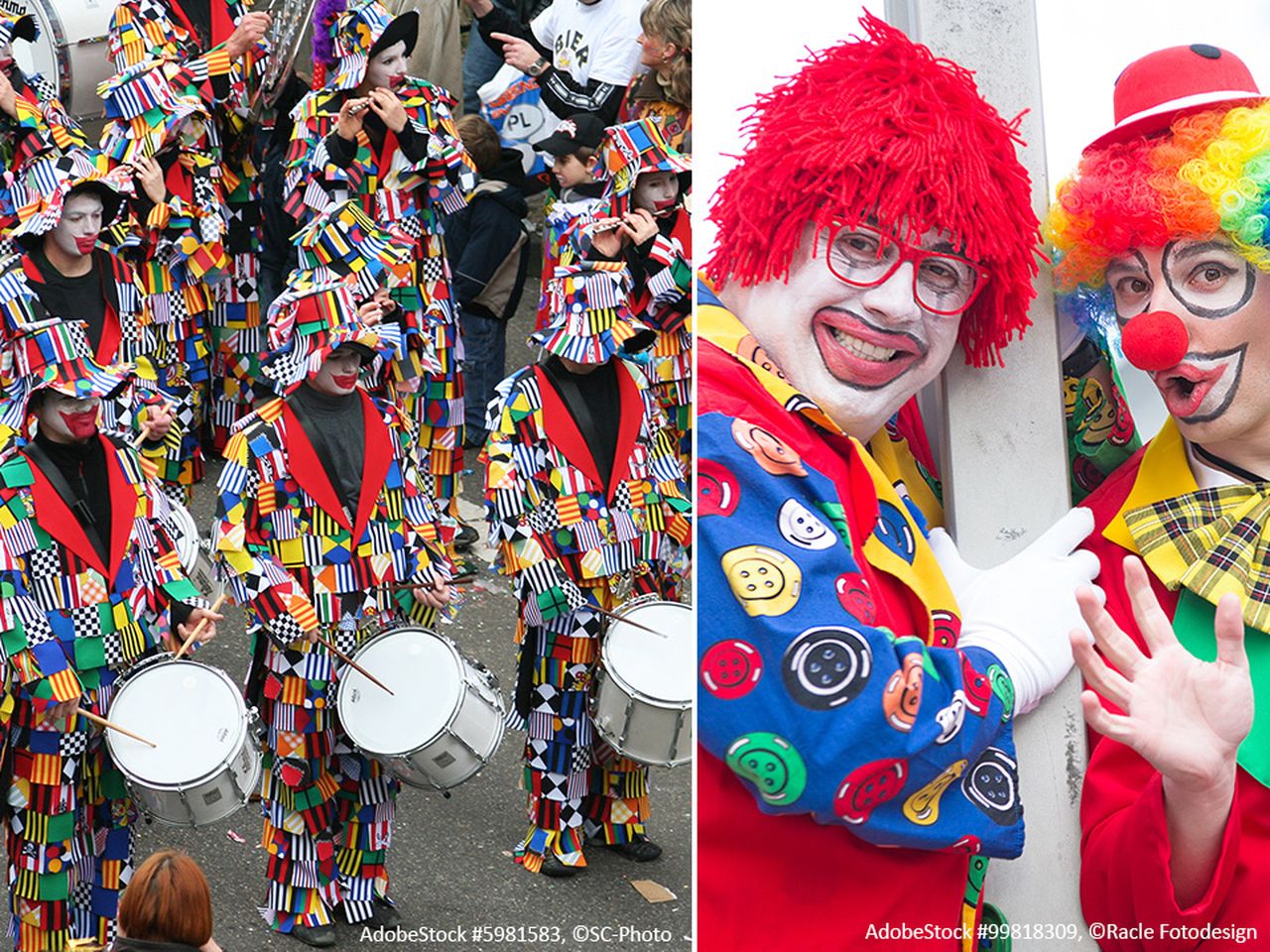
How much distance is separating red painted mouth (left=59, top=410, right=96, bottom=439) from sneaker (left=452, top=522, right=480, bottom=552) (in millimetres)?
2814

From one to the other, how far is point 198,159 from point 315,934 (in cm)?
356

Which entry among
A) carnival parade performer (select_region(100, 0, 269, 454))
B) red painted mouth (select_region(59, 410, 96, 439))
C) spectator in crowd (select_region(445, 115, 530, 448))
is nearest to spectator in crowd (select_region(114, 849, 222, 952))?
red painted mouth (select_region(59, 410, 96, 439))

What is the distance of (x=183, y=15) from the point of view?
25.4ft

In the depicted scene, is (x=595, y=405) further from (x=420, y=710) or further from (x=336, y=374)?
(x=420, y=710)

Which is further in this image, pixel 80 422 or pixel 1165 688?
pixel 80 422

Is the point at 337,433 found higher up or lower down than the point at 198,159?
lower down

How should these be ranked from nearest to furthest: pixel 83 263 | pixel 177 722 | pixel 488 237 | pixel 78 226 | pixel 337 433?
pixel 177 722, pixel 337 433, pixel 78 226, pixel 83 263, pixel 488 237

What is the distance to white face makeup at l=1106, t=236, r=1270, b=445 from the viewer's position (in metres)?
2.44

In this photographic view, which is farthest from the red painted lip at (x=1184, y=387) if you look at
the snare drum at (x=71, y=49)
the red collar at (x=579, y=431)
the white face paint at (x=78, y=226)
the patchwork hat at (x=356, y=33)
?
the snare drum at (x=71, y=49)

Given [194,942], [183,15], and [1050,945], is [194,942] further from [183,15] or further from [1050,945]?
[183,15]

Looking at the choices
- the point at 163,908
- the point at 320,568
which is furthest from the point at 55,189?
the point at 163,908

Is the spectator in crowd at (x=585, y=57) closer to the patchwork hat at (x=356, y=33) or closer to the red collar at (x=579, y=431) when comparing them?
the patchwork hat at (x=356, y=33)

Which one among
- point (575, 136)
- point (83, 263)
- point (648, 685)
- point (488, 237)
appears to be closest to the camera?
point (648, 685)

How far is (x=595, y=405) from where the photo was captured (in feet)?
17.1
